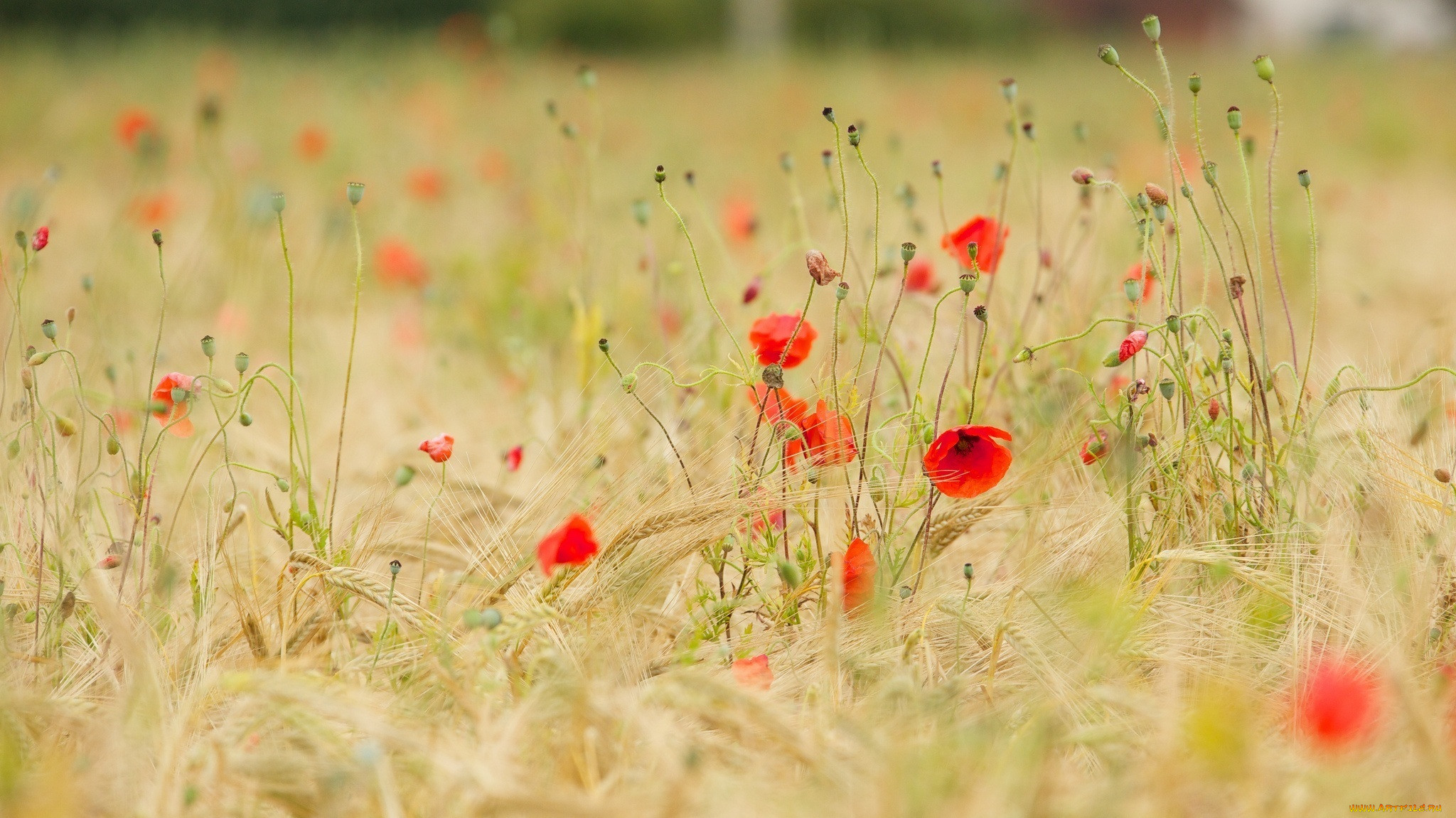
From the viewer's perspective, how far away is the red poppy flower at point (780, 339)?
1193 millimetres

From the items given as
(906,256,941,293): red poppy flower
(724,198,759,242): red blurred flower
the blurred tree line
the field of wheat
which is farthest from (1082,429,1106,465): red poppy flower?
the blurred tree line

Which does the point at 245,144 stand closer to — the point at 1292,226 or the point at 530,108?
the point at 530,108

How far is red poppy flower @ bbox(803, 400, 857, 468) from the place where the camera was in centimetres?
114

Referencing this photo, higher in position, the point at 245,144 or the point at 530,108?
the point at 530,108

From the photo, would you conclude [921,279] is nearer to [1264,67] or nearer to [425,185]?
[1264,67]

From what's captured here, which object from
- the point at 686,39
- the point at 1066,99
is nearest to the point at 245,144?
the point at 1066,99

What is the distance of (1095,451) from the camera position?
1.21 metres

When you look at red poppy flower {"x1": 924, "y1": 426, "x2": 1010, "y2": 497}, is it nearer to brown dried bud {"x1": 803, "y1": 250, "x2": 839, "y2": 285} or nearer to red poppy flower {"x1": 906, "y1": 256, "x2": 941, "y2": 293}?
brown dried bud {"x1": 803, "y1": 250, "x2": 839, "y2": 285}

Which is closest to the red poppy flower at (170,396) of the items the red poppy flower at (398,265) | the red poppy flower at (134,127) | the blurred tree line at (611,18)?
the red poppy flower at (398,265)

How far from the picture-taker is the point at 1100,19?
19.2 m

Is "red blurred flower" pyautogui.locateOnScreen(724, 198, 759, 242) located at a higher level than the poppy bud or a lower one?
higher

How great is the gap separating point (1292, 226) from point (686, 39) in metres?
9.72

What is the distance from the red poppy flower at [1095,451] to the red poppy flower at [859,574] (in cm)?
28

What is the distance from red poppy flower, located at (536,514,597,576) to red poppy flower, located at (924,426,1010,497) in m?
0.35
